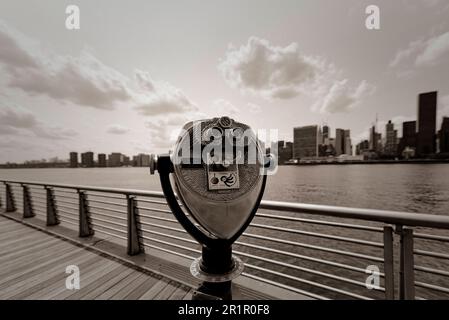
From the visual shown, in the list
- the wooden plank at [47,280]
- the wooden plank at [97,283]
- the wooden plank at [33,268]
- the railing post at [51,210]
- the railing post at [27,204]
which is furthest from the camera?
the railing post at [27,204]

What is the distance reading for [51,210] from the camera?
4258 millimetres

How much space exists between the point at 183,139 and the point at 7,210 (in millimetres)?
7131

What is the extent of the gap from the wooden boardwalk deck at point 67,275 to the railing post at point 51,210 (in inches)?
31.3

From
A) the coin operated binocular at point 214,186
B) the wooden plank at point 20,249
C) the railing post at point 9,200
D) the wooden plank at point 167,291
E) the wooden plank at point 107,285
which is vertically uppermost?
the coin operated binocular at point 214,186

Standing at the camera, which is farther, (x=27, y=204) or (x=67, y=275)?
(x=27, y=204)

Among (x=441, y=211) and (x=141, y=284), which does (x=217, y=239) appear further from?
(x=441, y=211)

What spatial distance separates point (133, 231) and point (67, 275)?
2.62 ft

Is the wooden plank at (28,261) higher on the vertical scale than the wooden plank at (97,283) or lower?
lower

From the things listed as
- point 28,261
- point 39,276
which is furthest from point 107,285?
point 28,261

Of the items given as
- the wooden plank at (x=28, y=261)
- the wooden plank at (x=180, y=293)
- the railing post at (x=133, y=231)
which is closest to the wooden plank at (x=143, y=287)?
the wooden plank at (x=180, y=293)

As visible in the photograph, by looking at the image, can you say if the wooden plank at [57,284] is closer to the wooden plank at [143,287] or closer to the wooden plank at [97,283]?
the wooden plank at [97,283]

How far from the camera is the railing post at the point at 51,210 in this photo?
423 cm

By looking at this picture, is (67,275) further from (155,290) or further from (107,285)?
(155,290)
